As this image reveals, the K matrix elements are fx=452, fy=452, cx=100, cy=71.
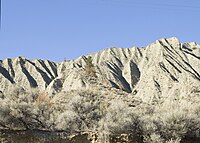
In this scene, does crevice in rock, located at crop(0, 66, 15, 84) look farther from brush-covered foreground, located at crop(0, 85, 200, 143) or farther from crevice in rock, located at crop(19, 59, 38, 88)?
brush-covered foreground, located at crop(0, 85, 200, 143)

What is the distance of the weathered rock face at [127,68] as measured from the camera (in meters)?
95.1

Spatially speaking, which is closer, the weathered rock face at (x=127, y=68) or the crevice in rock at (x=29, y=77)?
the weathered rock face at (x=127, y=68)

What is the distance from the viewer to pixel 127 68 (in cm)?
11119

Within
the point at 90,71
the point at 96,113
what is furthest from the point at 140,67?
the point at 96,113

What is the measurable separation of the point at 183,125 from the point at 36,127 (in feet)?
26.5

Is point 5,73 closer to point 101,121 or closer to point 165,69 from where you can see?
point 165,69

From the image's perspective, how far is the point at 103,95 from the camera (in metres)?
35.9

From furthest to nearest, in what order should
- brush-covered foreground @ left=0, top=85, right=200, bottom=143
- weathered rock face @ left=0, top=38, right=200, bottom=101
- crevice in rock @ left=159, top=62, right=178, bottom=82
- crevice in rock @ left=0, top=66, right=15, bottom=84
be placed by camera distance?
crevice in rock @ left=0, top=66, right=15, bottom=84, weathered rock face @ left=0, top=38, right=200, bottom=101, crevice in rock @ left=159, top=62, right=178, bottom=82, brush-covered foreground @ left=0, top=85, right=200, bottom=143

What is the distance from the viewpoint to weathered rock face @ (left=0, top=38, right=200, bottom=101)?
95062 millimetres

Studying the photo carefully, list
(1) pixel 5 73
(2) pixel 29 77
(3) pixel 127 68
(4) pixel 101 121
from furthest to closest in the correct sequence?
(3) pixel 127 68
(1) pixel 5 73
(2) pixel 29 77
(4) pixel 101 121

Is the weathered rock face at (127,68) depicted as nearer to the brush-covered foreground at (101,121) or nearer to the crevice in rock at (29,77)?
the crevice in rock at (29,77)

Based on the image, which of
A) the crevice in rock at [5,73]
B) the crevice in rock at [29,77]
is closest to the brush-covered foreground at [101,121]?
the crevice in rock at [29,77]

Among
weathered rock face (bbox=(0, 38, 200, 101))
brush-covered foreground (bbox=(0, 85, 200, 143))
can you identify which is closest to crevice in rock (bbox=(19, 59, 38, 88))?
weathered rock face (bbox=(0, 38, 200, 101))

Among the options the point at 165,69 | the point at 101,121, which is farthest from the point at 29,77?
the point at 101,121
